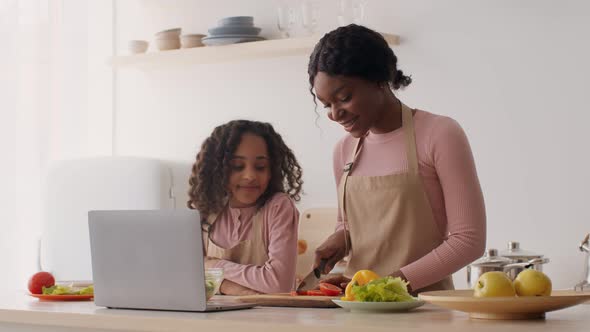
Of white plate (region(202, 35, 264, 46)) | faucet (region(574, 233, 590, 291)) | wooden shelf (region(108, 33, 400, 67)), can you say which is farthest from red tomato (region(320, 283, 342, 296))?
white plate (region(202, 35, 264, 46))

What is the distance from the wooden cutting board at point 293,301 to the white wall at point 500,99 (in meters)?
1.71

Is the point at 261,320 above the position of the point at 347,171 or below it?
below

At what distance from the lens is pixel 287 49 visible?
3.71m

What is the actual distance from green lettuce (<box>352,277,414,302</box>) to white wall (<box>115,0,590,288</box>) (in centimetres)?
178

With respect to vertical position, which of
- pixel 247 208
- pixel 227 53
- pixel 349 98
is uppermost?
pixel 227 53

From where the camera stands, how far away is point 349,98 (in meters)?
2.09

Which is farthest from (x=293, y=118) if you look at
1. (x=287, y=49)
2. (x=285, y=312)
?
(x=285, y=312)

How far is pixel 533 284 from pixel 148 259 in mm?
714

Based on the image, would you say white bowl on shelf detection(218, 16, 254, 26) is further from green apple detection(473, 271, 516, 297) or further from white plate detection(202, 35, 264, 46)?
green apple detection(473, 271, 516, 297)

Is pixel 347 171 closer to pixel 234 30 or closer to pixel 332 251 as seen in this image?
pixel 332 251

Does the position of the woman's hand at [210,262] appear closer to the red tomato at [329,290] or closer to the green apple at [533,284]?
the red tomato at [329,290]

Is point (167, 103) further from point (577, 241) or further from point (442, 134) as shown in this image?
point (442, 134)

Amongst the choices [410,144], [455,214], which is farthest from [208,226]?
[455,214]

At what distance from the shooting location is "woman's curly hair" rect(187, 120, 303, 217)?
9.04 ft
